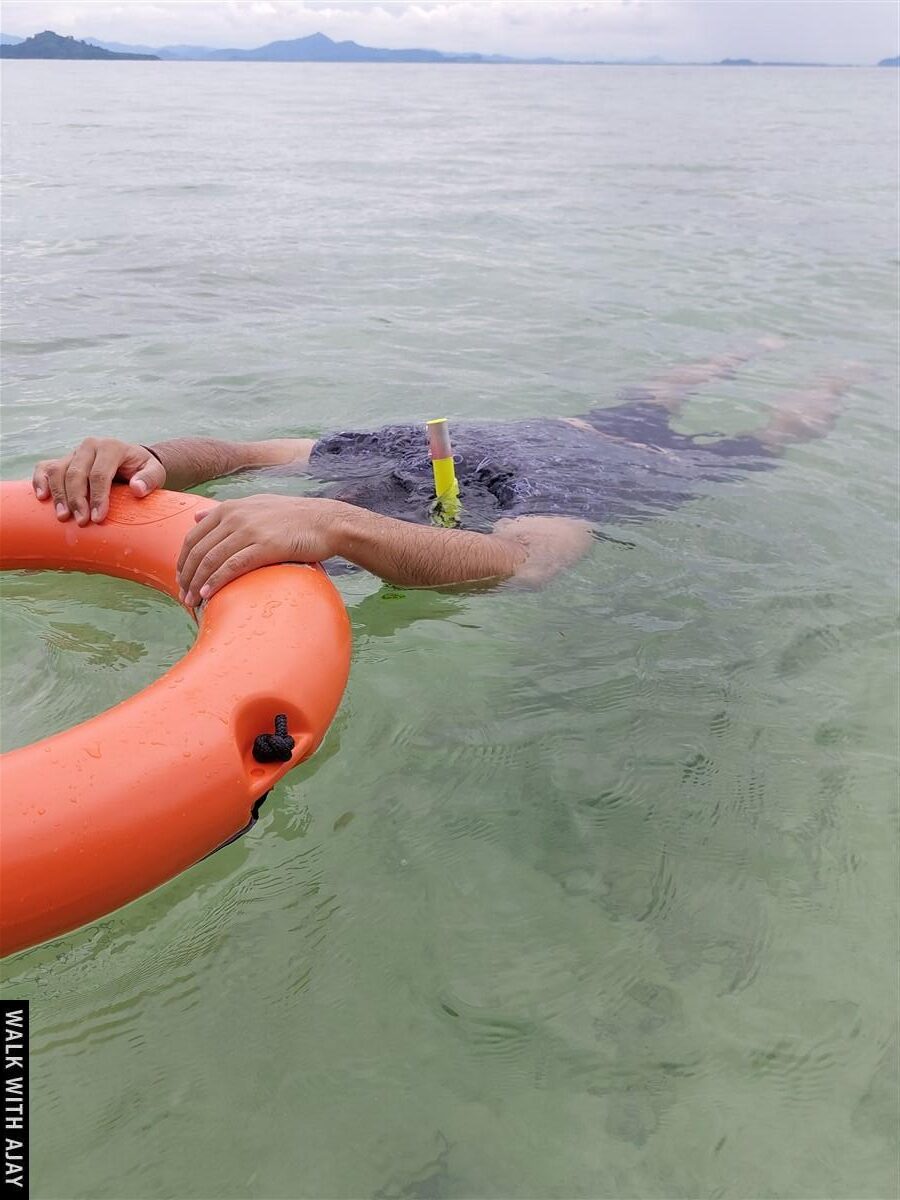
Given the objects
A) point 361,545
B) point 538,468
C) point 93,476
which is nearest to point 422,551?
point 361,545

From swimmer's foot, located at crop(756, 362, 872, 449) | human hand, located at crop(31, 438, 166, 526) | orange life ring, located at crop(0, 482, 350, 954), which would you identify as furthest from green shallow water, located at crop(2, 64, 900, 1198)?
human hand, located at crop(31, 438, 166, 526)

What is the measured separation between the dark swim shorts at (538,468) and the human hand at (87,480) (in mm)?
914

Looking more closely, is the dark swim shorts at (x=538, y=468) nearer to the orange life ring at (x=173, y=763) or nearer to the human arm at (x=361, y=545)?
the human arm at (x=361, y=545)

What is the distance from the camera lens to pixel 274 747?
198 cm

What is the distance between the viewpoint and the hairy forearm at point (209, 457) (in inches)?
140

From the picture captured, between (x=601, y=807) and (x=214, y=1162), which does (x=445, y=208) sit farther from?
(x=214, y=1162)

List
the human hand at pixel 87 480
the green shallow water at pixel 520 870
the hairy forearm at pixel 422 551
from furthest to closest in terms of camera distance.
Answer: the human hand at pixel 87 480
the hairy forearm at pixel 422 551
the green shallow water at pixel 520 870

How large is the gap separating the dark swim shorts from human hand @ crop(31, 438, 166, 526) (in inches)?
36.0

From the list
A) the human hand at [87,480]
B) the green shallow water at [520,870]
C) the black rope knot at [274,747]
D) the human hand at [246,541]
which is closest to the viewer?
the green shallow water at [520,870]

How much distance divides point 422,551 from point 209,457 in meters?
1.31

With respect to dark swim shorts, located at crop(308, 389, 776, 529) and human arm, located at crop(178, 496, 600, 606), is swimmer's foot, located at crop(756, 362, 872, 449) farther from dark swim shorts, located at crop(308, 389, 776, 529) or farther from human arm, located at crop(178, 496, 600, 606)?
human arm, located at crop(178, 496, 600, 606)

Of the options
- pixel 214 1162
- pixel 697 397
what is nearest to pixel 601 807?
pixel 214 1162

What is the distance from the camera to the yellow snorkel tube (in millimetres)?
3150

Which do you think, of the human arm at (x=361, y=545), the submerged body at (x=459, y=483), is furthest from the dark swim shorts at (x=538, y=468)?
the human arm at (x=361, y=545)
